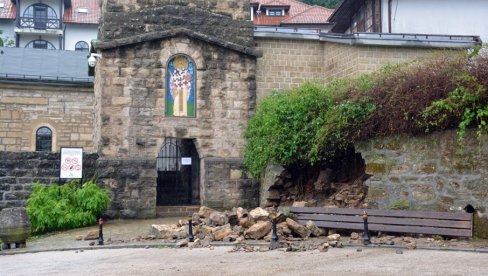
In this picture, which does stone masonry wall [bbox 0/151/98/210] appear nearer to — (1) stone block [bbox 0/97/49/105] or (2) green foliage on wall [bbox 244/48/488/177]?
(2) green foliage on wall [bbox 244/48/488/177]

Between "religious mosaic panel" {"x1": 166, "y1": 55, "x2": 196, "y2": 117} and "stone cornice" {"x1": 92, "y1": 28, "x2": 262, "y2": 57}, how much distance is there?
28.0 inches

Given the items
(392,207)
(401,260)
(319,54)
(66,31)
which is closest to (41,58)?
(319,54)

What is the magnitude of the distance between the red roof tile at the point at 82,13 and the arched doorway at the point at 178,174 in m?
39.1

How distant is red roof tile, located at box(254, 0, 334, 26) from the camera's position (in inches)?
1807

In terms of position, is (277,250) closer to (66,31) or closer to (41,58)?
(41,58)

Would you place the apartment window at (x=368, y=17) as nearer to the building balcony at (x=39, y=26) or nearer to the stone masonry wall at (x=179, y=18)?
the stone masonry wall at (x=179, y=18)

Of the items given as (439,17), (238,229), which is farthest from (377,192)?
(439,17)

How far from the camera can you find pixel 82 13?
57.7m

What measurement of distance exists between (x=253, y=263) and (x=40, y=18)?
172 feet

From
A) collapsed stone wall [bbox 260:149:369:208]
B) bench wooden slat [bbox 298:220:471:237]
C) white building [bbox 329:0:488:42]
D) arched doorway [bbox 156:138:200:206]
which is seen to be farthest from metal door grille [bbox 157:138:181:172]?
bench wooden slat [bbox 298:220:471:237]

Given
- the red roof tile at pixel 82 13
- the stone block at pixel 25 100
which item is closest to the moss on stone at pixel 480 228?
the stone block at pixel 25 100

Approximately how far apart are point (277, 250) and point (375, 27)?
13492 millimetres

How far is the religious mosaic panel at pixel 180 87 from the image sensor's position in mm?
16844

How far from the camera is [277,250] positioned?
393 inches
